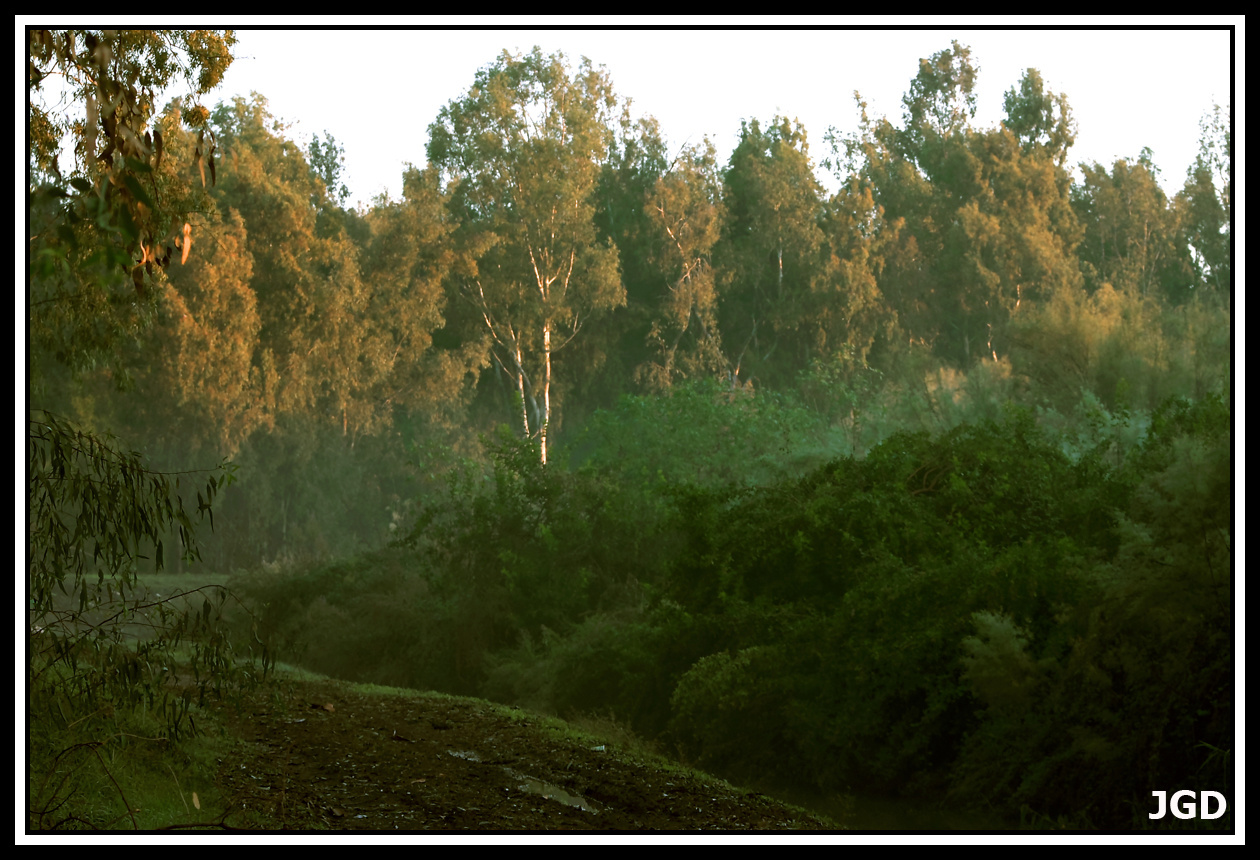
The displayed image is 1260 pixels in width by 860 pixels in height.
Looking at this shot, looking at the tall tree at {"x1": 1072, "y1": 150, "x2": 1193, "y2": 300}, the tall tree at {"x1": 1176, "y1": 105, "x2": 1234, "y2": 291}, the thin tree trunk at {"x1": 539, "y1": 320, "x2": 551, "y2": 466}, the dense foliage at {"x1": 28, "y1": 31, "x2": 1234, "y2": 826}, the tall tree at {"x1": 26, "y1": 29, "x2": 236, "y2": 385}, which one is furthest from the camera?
the thin tree trunk at {"x1": 539, "y1": 320, "x2": 551, "y2": 466}

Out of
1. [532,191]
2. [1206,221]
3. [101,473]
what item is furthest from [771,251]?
[101,473]

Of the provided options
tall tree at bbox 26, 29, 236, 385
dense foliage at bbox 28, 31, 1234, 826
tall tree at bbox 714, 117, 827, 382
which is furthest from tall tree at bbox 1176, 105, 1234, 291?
tall tree at bbox 26, 29, 236, 385

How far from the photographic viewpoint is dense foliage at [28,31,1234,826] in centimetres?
590

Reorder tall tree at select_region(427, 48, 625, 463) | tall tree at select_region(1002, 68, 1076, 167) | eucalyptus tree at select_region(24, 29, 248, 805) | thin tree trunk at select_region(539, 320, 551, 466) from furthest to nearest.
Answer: tall tree at select_region(1002, 68, 1076, 167), thin tree trunk at select_region(539, 320, 551, 466), tall tree at select_region(427, 48, 625, 463), eucalyptus tree at select_region(24, 29, 248, 805)

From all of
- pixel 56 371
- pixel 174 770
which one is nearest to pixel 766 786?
pixel 174 770

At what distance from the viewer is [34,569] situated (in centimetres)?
473

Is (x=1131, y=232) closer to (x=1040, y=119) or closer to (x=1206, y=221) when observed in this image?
(x=1206, y=221)

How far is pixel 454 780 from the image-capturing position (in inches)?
255

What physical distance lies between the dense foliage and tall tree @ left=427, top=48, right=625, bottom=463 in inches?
3.7

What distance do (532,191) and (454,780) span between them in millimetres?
19370

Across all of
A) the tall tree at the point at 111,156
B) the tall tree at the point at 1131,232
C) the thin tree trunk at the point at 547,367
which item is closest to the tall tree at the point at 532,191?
the thin tree trunk at the point at 547,367

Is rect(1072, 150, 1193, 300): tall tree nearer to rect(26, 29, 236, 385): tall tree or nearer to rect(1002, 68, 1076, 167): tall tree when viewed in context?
rect(1002, 68, 1076, 167): tall tree

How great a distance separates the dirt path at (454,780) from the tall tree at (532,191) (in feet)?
54.5

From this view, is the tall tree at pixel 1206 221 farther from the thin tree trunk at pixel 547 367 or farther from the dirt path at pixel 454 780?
the dirt path at pixel 454 780
